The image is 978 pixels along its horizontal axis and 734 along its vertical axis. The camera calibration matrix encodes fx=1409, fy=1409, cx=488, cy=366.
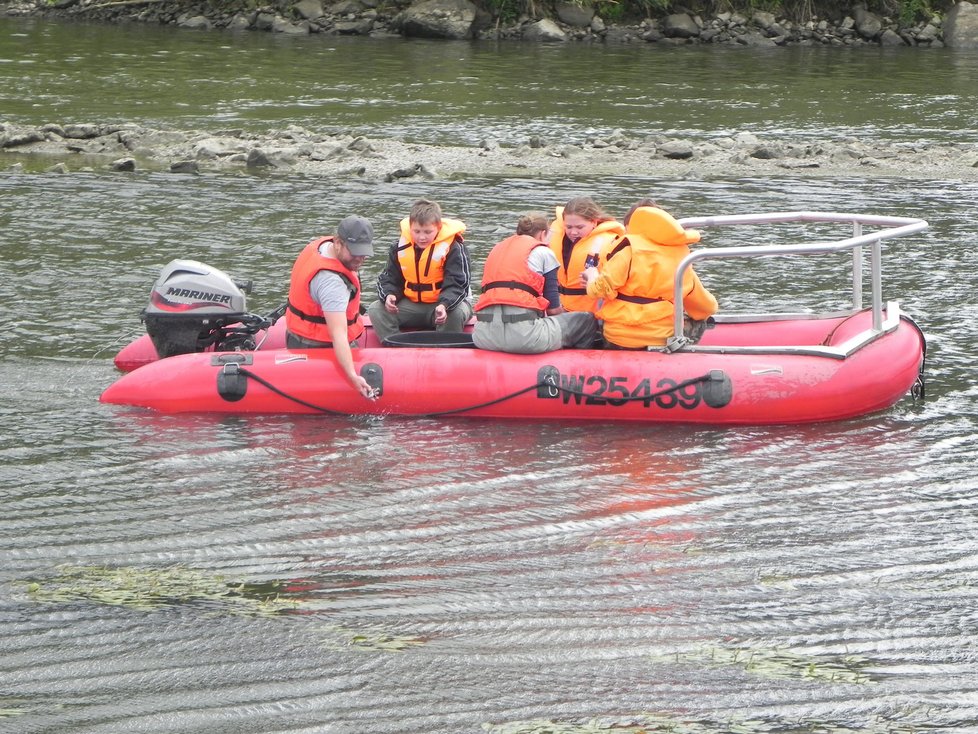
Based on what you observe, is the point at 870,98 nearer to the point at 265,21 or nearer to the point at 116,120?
the point at 116,120

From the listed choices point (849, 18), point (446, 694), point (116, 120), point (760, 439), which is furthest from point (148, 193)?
point (849, 18)

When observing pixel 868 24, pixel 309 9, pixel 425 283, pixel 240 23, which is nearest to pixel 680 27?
pixel 868 24

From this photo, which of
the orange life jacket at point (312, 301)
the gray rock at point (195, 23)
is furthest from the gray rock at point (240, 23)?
the orange life jacket at point (312, 301)

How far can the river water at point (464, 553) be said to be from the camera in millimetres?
4566

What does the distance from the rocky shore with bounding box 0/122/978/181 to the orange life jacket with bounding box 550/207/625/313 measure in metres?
6.35

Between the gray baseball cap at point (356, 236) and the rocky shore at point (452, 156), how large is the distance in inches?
274

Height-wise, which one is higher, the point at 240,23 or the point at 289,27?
the point at 240,23

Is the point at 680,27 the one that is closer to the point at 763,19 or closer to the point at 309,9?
the point at 763,19

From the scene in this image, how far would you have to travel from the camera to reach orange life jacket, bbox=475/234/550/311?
7602mm

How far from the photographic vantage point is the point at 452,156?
15289 mm

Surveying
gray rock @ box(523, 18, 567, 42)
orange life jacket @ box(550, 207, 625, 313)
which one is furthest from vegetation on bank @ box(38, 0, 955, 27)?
orange life jacket @ box(550, 207, 625, 313)

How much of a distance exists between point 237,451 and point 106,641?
2301mm

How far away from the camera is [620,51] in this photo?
25.7 m

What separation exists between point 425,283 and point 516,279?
72 centimetres
